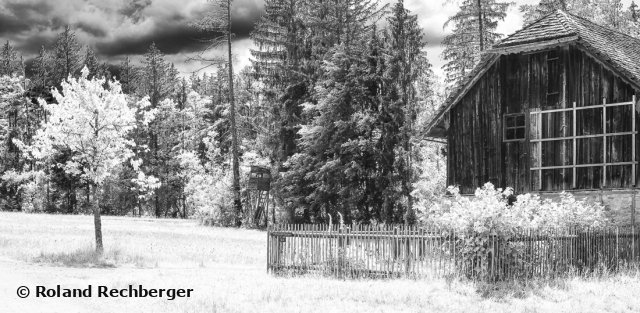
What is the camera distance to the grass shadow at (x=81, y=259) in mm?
21734

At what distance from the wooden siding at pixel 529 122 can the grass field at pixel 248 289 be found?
19.0ft

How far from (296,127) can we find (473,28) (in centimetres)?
1417

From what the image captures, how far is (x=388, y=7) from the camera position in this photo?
47781mm

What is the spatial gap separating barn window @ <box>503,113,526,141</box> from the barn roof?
2.06 meters

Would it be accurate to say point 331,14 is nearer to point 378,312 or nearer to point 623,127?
point 623,127

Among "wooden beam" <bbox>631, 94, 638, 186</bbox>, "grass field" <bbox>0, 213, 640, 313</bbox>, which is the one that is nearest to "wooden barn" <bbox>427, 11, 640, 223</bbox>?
"wooden beam" <bbox>631, 94, 638, 186</bbox>

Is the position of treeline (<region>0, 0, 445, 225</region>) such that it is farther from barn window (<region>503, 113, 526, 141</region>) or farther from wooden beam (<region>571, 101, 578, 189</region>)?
wooden beam (<region>571, 101, 578, 189</region>)

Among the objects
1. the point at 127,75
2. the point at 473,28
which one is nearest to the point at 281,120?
the point at 473,28

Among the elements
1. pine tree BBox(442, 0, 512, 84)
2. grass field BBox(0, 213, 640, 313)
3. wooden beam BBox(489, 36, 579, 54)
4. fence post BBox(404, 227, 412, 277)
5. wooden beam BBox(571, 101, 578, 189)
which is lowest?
grass field BBox(0, 213, 640, 313)

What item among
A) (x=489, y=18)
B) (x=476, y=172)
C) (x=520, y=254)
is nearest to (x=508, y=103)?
(x=476, y=172)

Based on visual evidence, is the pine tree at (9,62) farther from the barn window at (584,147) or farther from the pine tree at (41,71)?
the barn window at (584,147)

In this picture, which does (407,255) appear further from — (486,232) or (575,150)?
(575,150)

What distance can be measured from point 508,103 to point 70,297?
55.8ft

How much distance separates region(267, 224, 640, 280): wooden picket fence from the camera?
1702cm
